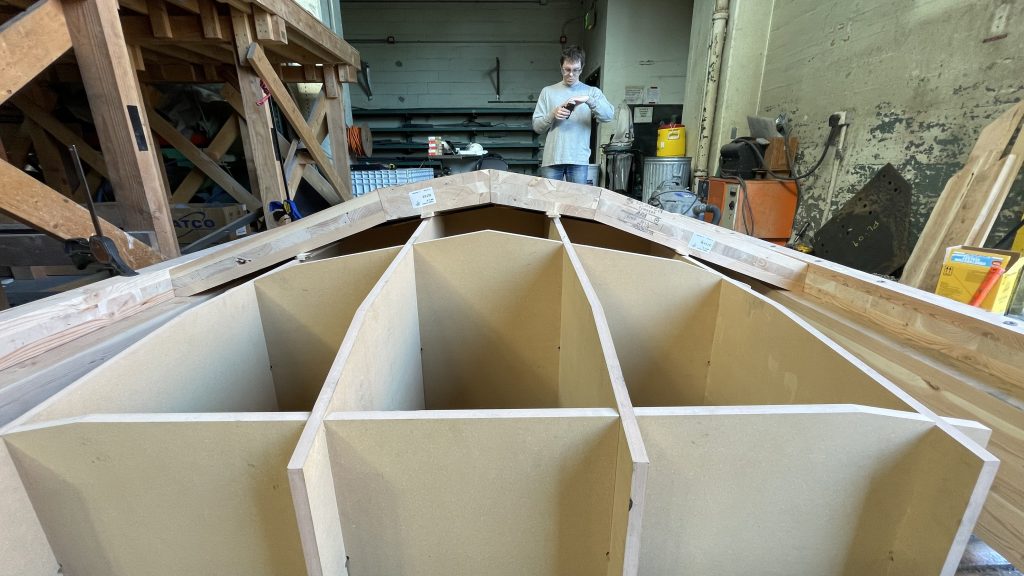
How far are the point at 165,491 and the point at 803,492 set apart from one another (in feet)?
3.61

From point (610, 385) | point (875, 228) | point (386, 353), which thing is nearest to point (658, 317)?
point (610, 385)

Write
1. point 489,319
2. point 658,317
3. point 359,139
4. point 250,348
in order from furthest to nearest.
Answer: point 359,139, point 489,319, point 658,317, point 250,348

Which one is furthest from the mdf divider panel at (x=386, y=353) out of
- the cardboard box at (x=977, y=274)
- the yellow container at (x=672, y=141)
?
the yellow container at (x=672, y=141)

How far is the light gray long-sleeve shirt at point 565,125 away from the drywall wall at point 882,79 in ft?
5.81

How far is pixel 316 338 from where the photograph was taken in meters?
1.47

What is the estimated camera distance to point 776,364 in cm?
115

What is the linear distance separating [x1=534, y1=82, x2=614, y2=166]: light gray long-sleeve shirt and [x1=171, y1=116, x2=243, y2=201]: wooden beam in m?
3.25

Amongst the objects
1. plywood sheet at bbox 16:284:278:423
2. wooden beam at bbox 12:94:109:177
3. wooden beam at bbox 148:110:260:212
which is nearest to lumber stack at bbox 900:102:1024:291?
plywood sheet at bbox 16:284:278:423

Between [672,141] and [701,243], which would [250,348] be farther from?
[672,141]

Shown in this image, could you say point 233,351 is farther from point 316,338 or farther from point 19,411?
point 19,411

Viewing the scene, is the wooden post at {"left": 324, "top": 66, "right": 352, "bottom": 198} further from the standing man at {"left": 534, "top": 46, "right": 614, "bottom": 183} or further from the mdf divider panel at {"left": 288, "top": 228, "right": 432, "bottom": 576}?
the mdf divider panel at {"left": 288, "top": 228, "right": 432, "bottom": 576}

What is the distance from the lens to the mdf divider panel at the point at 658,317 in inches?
56.0

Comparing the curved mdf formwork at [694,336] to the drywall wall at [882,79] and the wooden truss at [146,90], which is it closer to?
the wooden truss at [146,90]

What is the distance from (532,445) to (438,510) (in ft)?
0.71
